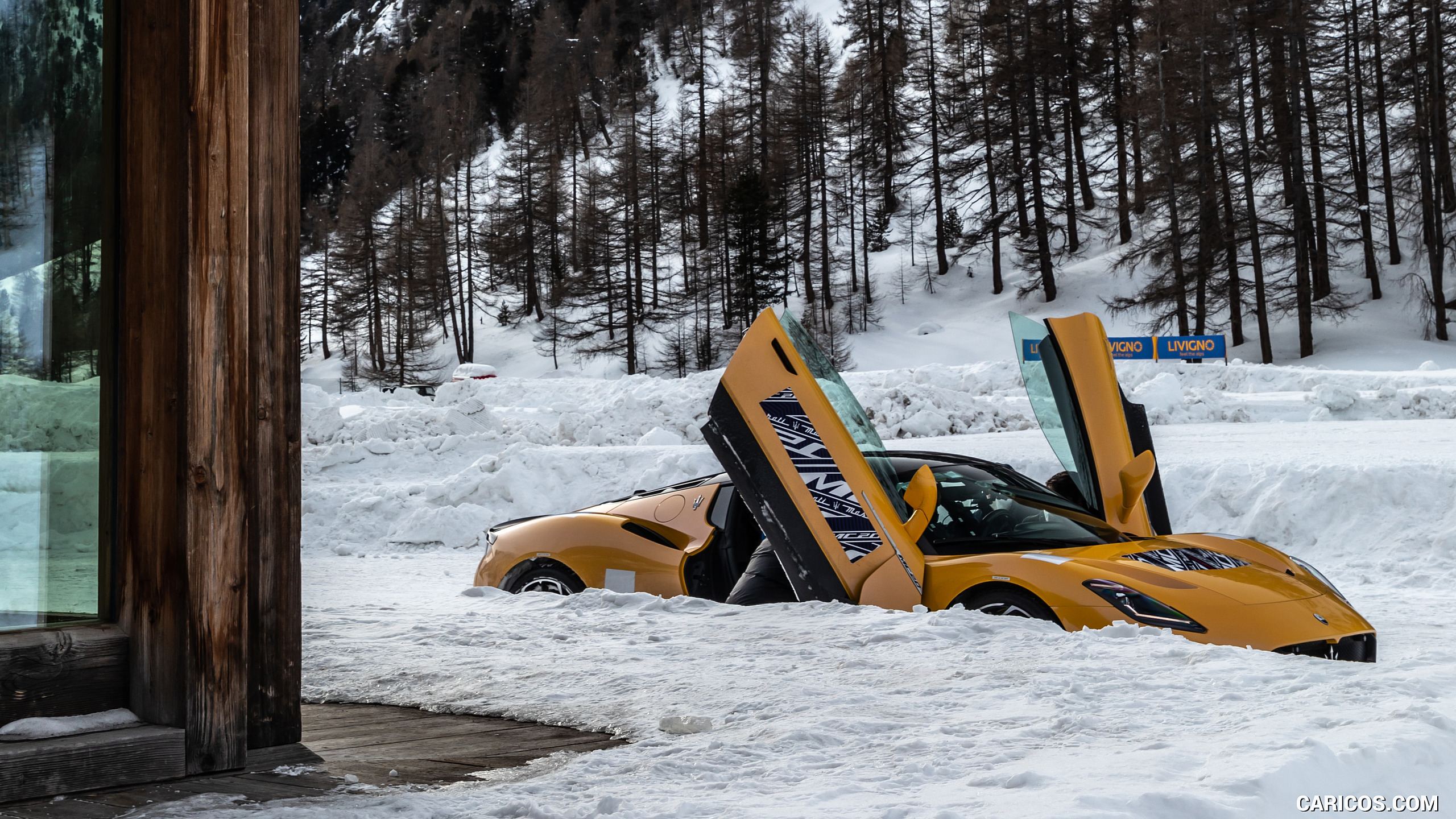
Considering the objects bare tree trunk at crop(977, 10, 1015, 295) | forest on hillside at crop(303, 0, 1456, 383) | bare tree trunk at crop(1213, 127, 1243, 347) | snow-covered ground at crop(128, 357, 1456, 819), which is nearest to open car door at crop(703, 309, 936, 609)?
snow-covered ground at crop(128, 357, 1456, 819)

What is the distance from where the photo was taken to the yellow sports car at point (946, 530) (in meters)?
5.11

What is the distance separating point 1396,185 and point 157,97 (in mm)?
36516

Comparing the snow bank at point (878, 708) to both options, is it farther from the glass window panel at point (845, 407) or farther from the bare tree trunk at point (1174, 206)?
the bare tree trunk at point (1174, 206)

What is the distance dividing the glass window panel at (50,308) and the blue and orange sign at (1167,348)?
1996 centimetres

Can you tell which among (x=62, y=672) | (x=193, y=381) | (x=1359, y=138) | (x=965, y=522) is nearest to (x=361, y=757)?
(x=62, y=672)

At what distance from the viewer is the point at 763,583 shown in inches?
238

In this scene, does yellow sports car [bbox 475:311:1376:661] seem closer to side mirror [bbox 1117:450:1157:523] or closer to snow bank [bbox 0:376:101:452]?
side mirror [bbox 1117:450:1157:523]

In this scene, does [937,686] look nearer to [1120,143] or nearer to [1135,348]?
[1135,348]

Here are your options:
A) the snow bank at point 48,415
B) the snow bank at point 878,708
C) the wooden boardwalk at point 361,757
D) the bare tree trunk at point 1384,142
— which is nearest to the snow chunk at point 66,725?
the wooden boardwalk at point 361,757

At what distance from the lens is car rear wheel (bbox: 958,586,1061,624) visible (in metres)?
5.23

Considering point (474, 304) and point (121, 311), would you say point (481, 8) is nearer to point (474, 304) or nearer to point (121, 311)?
point (474, 304)

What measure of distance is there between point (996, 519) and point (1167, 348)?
17.9m

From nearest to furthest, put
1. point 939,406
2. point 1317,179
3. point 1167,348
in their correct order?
point 939,406 → point 1167,348 → point 1317,179

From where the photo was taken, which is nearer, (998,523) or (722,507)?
(998,523)
